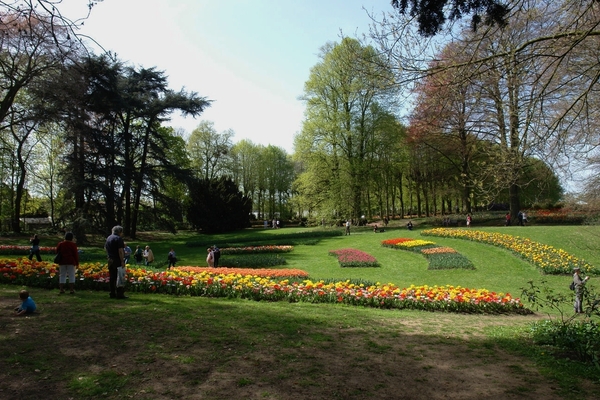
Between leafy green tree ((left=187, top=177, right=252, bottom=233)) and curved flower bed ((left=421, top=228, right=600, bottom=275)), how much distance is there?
997 inches

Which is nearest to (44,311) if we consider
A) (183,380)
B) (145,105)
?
(183,380)

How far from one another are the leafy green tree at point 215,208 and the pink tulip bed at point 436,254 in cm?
2279

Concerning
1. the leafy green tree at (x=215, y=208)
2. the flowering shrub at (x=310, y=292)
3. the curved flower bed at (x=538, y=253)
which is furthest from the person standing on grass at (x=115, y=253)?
the leafy green tree at (x=215, y=208)

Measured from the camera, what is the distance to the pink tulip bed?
A: 16356 mm

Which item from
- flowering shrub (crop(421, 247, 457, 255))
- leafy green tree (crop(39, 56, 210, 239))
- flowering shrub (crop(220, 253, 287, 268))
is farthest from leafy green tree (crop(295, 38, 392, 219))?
flowering shrub (crop(220, 253, 287, 268))

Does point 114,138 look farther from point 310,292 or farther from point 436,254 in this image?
point 310,292

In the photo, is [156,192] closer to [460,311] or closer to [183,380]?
[460,311]

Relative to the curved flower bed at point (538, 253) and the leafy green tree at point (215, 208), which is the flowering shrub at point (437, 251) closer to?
the curved flower bed at point (538, 253)

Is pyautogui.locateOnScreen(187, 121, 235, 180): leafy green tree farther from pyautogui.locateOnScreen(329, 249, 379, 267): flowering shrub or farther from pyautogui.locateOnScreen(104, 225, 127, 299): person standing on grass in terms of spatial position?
pyautogui.locateOnScreen(104, 225, 127, 299): person standing on grass

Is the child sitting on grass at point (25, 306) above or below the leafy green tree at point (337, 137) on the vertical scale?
below

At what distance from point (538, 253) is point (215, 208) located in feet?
101

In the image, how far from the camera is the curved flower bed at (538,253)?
604 inches

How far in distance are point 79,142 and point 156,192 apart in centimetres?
631

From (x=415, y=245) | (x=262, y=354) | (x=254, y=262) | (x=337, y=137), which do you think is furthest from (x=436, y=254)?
(x=337, y=137)
